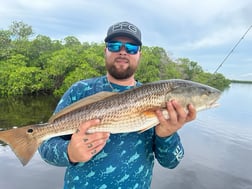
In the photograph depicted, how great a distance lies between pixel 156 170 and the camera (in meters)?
11.5

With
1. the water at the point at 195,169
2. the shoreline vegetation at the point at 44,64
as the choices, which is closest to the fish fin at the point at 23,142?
the water at the point at 195,169

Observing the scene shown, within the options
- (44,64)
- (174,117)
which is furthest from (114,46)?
(44,64)

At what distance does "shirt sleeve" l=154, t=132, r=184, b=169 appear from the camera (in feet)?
9.10

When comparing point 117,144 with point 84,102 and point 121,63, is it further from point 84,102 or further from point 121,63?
point 121,63

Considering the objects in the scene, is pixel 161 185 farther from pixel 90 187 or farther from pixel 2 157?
pixel 90 187

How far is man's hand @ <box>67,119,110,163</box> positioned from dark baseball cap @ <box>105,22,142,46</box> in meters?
0.98

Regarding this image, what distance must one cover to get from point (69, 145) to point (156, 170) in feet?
31.4

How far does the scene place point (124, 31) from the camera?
2.92 m

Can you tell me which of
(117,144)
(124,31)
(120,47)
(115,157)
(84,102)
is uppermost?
(124,31)

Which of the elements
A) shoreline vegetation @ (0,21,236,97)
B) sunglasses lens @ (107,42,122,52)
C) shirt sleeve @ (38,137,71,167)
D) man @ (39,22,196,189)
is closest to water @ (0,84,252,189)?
shirt sleeve @ (38,137,71,167)

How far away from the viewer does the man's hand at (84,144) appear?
2.44m

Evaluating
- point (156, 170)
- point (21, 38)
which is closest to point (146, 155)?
point (156, 170)

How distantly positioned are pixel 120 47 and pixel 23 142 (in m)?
1.33

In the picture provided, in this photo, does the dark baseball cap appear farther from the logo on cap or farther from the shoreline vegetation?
the shoreline vegetation
